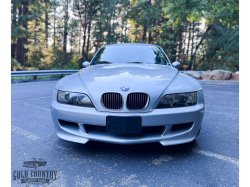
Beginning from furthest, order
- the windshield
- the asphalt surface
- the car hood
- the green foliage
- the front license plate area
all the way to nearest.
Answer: the green foliage
the windshield
the car hood
the front license plate area
the asphalt surface

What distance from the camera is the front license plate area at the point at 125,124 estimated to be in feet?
6.40

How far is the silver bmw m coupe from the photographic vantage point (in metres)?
1.99

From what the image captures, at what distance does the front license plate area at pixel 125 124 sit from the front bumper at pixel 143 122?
43 mm

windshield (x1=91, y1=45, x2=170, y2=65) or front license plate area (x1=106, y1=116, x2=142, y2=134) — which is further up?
windshield (x1=91, y1=45, x2=170, y2=65)

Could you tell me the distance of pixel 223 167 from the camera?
200cm

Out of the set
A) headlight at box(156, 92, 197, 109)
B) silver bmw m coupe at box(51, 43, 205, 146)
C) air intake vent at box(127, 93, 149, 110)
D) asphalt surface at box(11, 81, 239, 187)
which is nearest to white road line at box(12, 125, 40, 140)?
asphalt surface at box(11, 81, 239, 187)

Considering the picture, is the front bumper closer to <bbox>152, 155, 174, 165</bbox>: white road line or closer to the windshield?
<bbox>152, 155, 174, 165</bbox>: white road line

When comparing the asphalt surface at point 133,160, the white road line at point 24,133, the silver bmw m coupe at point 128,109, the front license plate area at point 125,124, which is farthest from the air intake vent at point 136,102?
the white road line at point 24,133

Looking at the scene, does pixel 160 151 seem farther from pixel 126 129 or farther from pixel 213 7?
pixel 213 7

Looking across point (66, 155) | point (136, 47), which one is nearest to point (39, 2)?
point (136, 47)
